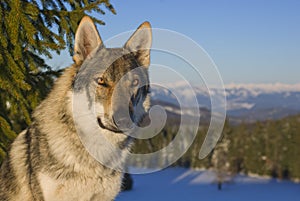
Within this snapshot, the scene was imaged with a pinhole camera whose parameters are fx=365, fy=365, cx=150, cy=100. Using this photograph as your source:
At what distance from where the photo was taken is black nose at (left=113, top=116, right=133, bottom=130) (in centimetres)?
459

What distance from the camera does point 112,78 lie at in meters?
4.92

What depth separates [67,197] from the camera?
14.5 feet

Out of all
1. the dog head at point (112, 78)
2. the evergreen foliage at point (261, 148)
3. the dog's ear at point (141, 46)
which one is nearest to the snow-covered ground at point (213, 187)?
the evergreen foliage at point (261, 148)

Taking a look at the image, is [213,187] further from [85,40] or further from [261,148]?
[85,40]

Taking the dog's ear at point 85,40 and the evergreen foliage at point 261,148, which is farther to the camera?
the evergreen foliage at point 261,148

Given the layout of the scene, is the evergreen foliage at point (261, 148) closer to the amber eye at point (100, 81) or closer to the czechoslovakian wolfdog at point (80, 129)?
the czechoslovakian wolfdog at point (80, 129)

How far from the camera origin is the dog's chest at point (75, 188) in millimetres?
4359

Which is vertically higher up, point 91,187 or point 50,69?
point 50,69

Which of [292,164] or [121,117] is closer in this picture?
[121,117]

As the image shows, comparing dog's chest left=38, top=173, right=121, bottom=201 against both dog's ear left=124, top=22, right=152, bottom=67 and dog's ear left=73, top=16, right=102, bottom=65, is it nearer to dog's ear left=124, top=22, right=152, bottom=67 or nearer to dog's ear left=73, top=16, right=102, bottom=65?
dog's ear left=73, top=16, right=102, bottom=65

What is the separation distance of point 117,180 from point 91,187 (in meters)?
0.47

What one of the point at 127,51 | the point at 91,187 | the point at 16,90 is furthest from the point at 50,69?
the point at 91,187

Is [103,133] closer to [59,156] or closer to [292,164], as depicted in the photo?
[59,156]

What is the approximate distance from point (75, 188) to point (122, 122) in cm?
99
